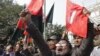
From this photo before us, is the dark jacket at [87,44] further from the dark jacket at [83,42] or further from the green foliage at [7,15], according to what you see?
the green foliage at [7,15]

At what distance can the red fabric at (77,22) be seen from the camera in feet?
21.4

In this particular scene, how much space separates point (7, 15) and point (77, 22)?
44.9 metres

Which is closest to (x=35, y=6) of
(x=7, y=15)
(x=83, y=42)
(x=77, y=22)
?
Result: (x=77, y=22)

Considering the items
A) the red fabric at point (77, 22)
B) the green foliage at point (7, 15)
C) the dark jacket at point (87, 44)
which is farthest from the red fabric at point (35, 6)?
the green foliage at point (7, 15)

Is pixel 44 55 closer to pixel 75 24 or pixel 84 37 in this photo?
pixel 84 37

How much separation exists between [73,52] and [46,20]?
485cm

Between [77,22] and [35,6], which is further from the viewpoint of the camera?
[35,6]

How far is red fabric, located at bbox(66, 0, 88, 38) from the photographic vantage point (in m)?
6.51

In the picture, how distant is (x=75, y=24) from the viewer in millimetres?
6996

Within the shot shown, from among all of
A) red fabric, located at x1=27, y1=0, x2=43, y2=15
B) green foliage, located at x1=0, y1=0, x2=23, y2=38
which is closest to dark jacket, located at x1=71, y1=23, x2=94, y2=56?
red fabric, located at x1=27, y1=0, x2=43, y2=15

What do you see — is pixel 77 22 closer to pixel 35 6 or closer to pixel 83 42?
pixel 83 42

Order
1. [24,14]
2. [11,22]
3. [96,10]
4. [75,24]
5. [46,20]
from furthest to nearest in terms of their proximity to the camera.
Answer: [11,22], [96,10], [46,20], [75,24], [24,14]

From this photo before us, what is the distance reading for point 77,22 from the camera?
6918 millimetres

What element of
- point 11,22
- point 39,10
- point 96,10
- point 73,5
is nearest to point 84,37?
point 73,5
